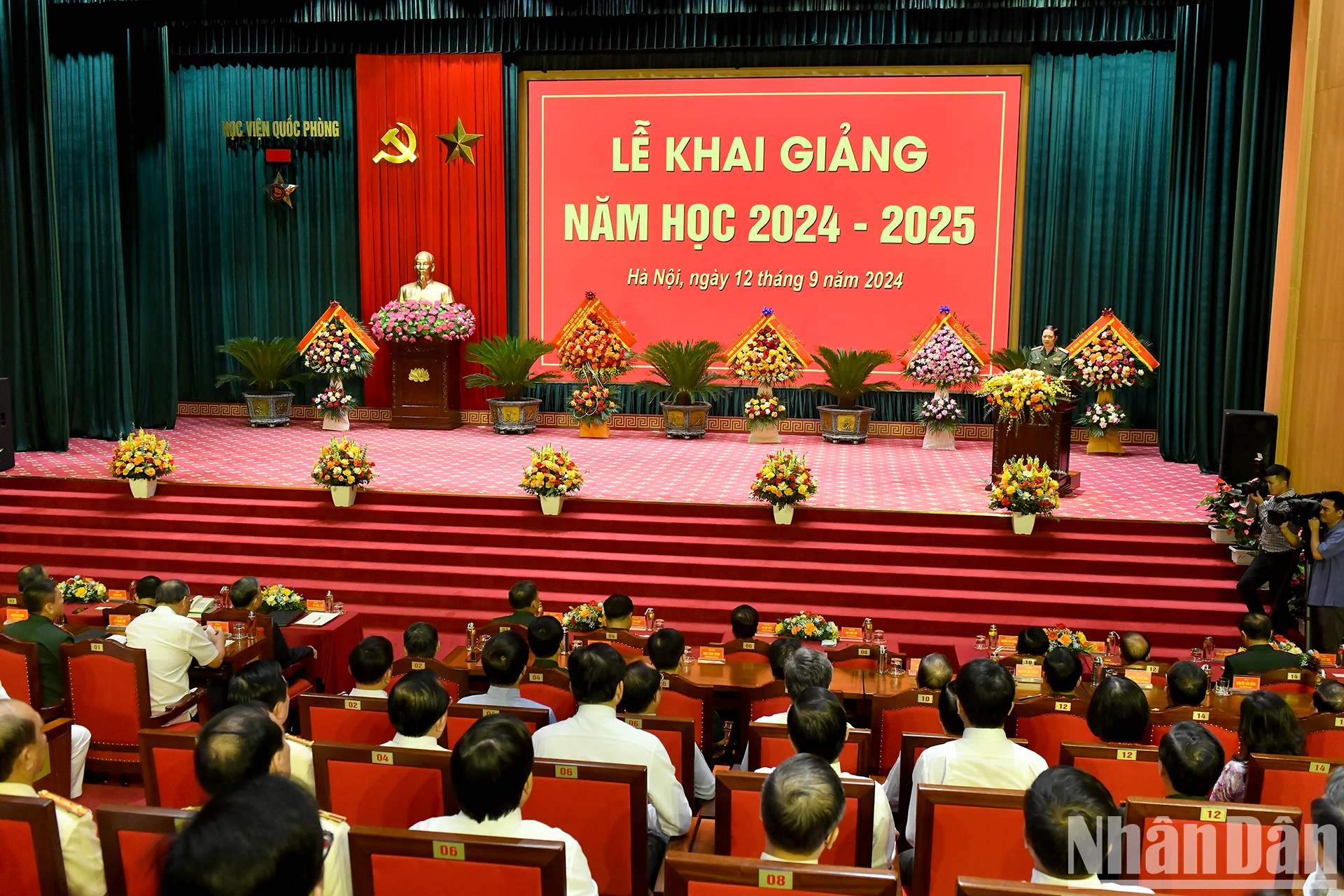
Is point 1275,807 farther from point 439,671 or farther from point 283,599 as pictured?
point 283,599

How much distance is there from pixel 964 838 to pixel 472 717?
163 cm

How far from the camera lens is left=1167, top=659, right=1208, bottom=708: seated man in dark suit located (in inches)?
165

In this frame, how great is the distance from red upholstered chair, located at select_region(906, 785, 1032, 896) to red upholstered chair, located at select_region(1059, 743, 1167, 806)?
584 mm

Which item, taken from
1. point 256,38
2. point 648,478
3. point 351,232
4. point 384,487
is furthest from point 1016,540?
point 256,38

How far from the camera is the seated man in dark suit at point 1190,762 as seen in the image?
2857mm

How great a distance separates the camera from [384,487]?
8.89 meters

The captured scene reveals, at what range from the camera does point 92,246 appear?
39.0 feet

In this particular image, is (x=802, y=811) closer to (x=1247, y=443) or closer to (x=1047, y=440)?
(x=1047, y=440)

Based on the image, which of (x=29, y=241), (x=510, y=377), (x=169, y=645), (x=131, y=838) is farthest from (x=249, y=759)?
(x=29, y=241)

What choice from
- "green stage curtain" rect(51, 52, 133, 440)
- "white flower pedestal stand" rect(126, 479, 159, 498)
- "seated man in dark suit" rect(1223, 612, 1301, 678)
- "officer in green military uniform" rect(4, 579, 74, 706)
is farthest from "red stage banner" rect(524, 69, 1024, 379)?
"officer in green military uniform" rect(4, 579, 74, 706)

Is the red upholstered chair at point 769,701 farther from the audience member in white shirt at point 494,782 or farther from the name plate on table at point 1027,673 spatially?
the audience member in white shirt at point 494,782

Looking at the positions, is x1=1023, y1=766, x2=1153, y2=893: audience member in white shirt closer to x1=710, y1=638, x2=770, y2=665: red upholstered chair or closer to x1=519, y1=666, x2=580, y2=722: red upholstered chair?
x1=519, y1=666, x2=580, y2=722: red upholstered chair

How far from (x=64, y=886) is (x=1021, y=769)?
246 centimetres

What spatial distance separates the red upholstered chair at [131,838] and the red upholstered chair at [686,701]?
2058 millimetres
